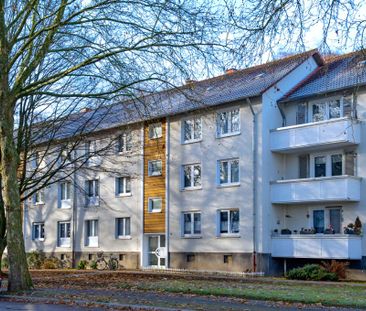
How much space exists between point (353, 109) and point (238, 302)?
17.4m

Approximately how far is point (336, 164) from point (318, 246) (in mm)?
4149

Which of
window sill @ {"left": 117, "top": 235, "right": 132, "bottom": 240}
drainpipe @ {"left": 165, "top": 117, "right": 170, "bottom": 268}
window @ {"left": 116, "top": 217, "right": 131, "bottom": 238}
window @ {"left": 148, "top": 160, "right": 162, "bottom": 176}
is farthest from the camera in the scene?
window @ {"left": 116, "top": 217, "right": 131, "bottom": 238}

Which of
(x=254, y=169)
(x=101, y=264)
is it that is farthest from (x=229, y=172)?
(x=101, y=264)

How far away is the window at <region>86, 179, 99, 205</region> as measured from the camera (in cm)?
4384

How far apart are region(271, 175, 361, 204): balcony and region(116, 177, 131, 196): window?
36.9 feet

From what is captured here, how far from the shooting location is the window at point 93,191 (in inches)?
1726

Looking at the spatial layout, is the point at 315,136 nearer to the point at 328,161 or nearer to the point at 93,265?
the point at 328,161

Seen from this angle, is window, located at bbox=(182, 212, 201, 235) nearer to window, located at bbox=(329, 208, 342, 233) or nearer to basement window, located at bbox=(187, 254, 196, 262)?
basement window, located at bbox=(187, 254, 196, 262)

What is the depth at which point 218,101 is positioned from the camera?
35500 millimetres

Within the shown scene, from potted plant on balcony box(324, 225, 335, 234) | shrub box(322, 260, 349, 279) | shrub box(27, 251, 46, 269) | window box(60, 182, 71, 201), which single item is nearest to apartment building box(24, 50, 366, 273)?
potted plant on balcony box(324, 225, 335, 234)

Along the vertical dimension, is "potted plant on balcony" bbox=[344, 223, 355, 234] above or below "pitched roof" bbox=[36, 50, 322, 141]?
below

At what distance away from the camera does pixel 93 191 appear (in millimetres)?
44344

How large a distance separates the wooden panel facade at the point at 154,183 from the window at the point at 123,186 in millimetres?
1942

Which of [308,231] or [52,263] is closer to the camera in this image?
[308,231]
